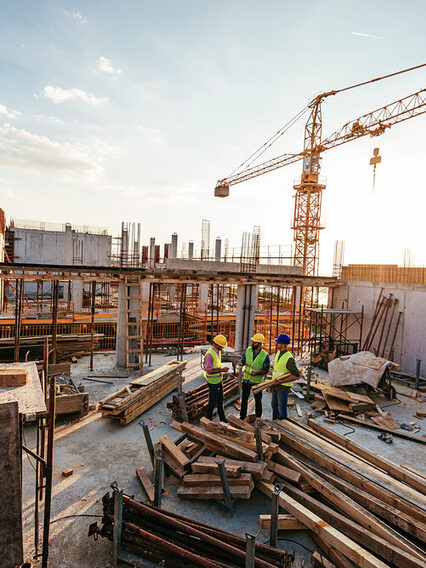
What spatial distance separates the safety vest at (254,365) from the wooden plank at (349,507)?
178 centimetres

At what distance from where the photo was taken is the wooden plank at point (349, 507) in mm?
3936

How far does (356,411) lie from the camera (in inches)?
345

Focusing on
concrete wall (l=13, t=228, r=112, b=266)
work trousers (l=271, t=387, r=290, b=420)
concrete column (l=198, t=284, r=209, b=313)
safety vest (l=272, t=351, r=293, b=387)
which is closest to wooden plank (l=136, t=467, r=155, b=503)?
work trousers (l=271, t=387, r=290, b=420)

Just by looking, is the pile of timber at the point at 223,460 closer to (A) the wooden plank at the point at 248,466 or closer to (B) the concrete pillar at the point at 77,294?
(A) the wooden plank at the point at 248,466

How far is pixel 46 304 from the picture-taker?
936 inches

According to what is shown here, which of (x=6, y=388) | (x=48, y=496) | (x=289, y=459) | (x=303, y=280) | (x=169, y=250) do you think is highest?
(x=169, y=250)

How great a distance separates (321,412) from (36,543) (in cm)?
685

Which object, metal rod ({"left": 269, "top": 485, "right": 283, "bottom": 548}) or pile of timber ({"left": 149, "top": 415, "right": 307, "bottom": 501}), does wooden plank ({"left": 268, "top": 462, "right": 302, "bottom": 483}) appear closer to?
pile of timber ({"left": 149, "top": 415, "right": 307, "bottom": 501})

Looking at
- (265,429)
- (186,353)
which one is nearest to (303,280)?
(186,353)

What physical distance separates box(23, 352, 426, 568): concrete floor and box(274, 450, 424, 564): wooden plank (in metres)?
0.58

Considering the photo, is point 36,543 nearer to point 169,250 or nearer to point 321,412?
point 321,412


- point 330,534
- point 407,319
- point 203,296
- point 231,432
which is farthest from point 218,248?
point 330,534

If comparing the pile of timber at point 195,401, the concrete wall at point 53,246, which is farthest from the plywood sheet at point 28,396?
the concrete wall at point 53,246

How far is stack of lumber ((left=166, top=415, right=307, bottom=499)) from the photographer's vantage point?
4.96m
